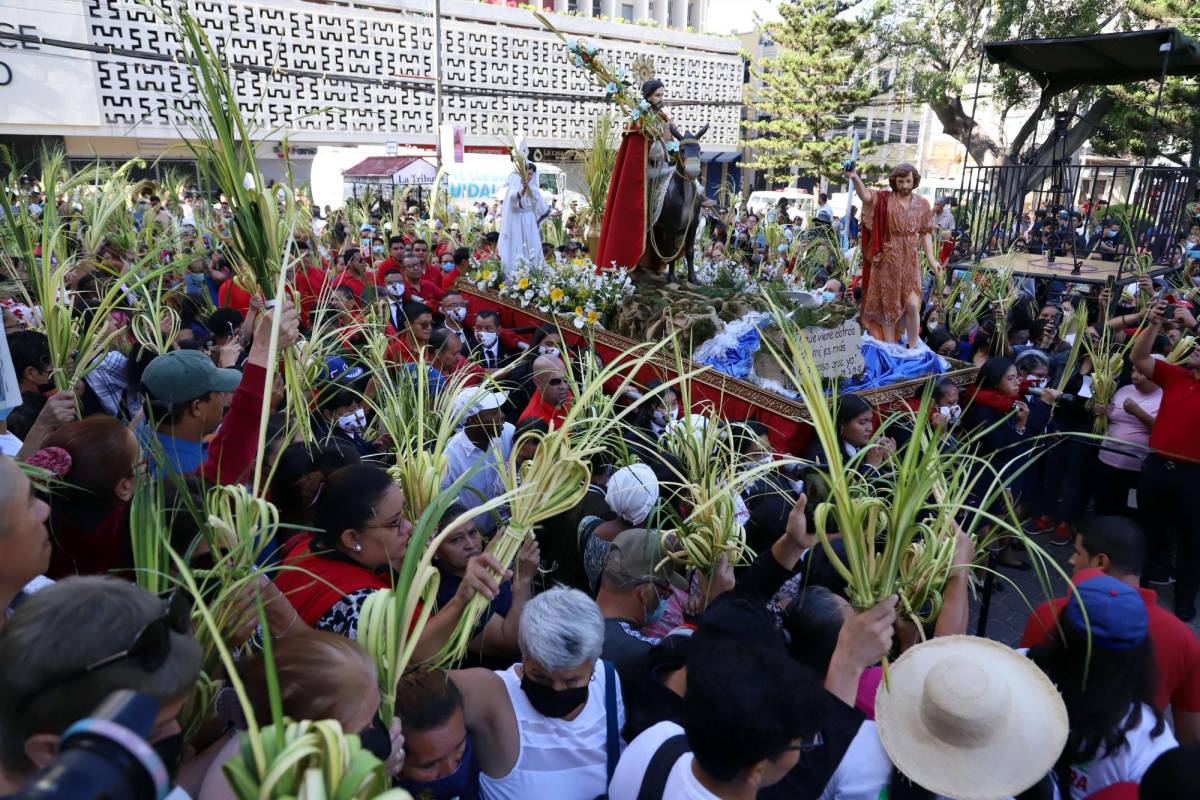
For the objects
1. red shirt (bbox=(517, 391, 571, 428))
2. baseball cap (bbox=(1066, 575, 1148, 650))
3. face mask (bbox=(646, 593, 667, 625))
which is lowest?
face mask (bbox=(646, 593, 667, 625))

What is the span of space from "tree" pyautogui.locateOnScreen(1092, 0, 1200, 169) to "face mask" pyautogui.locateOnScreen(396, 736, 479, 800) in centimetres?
1831

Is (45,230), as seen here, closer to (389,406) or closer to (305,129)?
(389,406)

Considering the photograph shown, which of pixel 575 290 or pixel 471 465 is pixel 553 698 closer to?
pixel 471 465

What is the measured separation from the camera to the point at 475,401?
3104 mm

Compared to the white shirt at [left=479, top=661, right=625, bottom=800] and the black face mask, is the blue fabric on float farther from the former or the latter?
the black face mask

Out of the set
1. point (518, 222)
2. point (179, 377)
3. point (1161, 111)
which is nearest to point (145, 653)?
point (179, 377)

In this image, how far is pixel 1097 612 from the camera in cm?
197

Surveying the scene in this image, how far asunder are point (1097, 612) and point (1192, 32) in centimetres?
1807

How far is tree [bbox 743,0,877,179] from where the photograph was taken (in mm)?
24750

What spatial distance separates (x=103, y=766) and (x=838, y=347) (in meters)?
5.21

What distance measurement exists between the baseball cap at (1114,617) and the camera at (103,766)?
6.58ft

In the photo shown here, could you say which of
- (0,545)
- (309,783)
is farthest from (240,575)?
(309,783)

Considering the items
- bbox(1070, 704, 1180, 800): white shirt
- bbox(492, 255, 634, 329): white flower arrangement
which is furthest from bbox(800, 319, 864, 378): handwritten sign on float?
bbox(1070, 704, 1180, 800): white shirt

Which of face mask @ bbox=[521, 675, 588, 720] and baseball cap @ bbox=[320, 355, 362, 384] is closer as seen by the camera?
face mask @ bbox=[521, 675, 588, 720]
